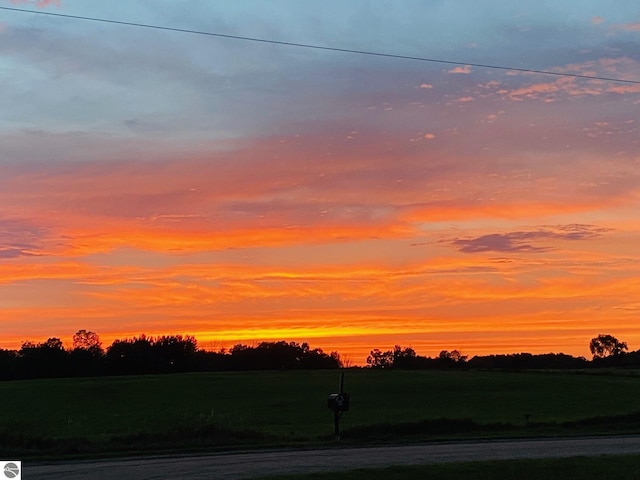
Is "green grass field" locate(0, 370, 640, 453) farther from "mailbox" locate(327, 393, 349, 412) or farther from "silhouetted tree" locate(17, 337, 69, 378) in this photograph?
"silhouetted tree" locate(17, 337, 69, 378)

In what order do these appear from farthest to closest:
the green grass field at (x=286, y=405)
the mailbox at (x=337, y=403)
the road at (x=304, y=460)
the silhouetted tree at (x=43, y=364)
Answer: the silhouetted tree at (x=43, y=364) < the green grass field at (x=286, y=405) < the mailbox at (x=337, y=403) < the road at (x=304, y=460)

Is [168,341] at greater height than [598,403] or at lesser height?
greater

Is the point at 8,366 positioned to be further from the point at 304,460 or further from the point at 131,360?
the point at 304,460

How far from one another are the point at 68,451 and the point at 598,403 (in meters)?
47.8

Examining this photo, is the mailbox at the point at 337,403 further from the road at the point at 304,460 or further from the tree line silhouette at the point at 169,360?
the tree line silhouette at the point at 169,360

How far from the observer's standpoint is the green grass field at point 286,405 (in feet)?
108

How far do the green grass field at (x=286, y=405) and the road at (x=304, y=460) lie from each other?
3.62m

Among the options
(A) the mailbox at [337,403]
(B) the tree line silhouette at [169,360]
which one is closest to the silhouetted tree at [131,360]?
(B) the tree line silhouette at [169,360]

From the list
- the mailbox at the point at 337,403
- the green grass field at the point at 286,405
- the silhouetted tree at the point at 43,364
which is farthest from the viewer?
the silhouetted tree at the point at 43,364

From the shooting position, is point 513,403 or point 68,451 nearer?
point 68,451

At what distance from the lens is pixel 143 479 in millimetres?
19172

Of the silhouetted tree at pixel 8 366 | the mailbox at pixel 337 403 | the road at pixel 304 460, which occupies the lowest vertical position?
the road at pixel 304 460

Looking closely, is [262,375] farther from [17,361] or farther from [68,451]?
[68,451]

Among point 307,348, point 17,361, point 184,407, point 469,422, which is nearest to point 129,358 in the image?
point 17,361
